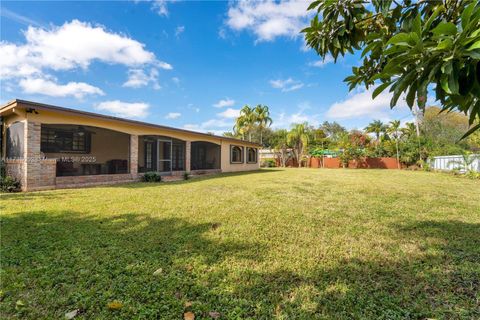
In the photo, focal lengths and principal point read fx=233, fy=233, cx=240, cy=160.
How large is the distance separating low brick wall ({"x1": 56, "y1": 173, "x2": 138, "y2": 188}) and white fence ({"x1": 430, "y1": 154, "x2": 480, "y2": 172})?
66.7ft

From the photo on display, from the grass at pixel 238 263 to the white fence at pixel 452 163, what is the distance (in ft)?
45.4

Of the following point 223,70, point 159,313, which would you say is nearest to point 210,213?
point 159,313

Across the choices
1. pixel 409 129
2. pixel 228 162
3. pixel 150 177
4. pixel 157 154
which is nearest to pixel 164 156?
pixel 157 154

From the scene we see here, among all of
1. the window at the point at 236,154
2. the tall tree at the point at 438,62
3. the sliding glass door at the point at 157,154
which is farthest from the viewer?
the window at the point at 236,154

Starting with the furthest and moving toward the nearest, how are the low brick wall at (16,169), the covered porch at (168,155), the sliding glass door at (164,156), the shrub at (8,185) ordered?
the sliding glass door at (164,156) → the covered porch at (168,155) → the low brick wall at (16,169) → the shrub at (8,185)

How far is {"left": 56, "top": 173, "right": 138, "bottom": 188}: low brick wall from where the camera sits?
8828 mm

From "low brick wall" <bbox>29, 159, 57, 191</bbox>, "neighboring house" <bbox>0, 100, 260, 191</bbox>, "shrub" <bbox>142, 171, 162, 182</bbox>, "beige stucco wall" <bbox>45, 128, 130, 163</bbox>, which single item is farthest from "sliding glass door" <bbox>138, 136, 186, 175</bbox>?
"low brick wall" <bbox>29, 159, 57, 191</bbox>

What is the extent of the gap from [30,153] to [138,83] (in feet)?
39.7

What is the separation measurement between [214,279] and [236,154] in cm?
1814

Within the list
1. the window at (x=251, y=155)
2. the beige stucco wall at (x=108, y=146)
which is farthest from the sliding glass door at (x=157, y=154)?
the window at (x=251, y=155)

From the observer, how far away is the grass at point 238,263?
2.07m

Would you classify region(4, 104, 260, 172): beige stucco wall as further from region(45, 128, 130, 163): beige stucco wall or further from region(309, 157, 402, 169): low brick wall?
region(309, 157, 402, 169): low brick wall

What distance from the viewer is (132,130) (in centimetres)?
1141

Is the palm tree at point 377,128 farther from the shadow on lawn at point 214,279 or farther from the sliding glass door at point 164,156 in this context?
the shadow on lawn at point 214,279
